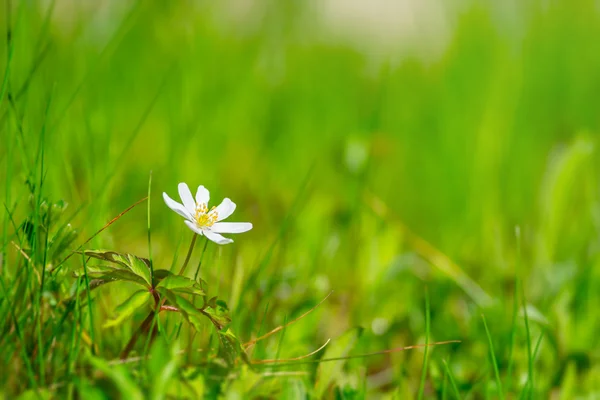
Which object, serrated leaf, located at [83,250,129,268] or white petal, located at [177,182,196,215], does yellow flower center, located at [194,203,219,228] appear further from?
serrated leaf, located at [83,250,129,268]

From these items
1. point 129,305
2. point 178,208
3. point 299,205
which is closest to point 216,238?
point 178,208

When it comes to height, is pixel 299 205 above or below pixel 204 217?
below

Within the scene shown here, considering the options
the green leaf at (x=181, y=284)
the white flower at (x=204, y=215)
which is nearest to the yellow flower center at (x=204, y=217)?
the white flower at (x=204, y=215)

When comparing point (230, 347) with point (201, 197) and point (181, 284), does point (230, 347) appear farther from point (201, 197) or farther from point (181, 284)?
point (201, 197)

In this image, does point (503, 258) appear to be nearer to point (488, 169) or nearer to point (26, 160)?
point (488, 169)

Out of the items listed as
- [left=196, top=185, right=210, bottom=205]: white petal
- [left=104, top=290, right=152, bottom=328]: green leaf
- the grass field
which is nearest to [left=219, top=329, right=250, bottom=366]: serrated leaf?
the grass field

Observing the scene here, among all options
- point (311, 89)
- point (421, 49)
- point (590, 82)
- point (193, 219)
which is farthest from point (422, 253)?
point (421, 49)

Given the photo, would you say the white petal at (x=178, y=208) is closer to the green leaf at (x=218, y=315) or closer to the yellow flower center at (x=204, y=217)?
the yellow flower center at (x=204, y=217)
